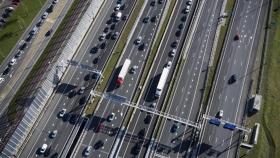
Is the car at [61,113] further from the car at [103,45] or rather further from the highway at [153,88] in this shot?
the car at [103,45]

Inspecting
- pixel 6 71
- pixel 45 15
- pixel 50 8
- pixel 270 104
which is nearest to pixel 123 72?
pixel 6 71

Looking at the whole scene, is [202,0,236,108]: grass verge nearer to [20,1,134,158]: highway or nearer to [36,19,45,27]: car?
[20,1,134,158]: highway

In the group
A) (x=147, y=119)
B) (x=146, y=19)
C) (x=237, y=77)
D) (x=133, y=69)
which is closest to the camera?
(x=147, y=119)

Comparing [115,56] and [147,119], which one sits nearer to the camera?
[147,119]

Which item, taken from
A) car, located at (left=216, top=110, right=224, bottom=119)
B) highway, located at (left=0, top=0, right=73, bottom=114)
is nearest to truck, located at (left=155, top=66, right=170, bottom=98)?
car, located at (left=216, top=110, right=224, bottom=119)

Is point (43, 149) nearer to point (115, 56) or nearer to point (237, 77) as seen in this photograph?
point (115, 56)

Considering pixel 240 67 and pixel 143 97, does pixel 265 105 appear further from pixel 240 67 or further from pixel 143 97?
pixel 143 97

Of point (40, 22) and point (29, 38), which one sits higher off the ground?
point (40, 22)
